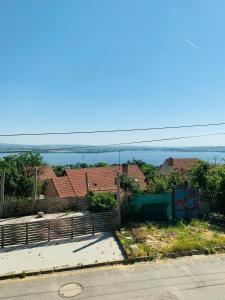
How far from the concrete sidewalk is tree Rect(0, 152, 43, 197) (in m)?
16.1

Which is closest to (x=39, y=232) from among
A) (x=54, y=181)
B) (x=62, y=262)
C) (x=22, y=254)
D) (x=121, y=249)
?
(x=22, y=254)

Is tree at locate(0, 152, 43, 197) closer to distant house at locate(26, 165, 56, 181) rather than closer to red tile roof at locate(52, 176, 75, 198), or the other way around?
distant house at locate(26, 165, 56, 181)

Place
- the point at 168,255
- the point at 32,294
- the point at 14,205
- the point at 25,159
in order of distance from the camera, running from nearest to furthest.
Result: the point at 32,294 < the point at 168,255 < the point at 14,205 < the point at 25,159

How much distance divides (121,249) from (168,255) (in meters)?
2.28

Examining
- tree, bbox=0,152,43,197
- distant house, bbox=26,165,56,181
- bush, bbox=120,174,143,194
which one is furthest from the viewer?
distant house, bbox=26,165,56,181

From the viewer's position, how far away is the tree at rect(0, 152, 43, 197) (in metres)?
31.8

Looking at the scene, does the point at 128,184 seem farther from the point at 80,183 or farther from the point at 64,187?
the point at 64,187

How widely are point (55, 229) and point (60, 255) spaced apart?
235 centimetres

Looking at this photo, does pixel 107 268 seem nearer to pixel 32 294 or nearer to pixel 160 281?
pixel 160 281

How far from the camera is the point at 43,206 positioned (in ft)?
73.4

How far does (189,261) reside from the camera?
14531 millimetres

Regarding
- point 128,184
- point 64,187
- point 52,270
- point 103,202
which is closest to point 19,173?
point 64,187

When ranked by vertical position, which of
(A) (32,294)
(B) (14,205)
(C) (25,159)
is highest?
(C) (25,159)

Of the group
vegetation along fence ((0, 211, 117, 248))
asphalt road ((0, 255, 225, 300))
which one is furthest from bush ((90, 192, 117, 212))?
asphalt road ((0, 255, 225, 300))
